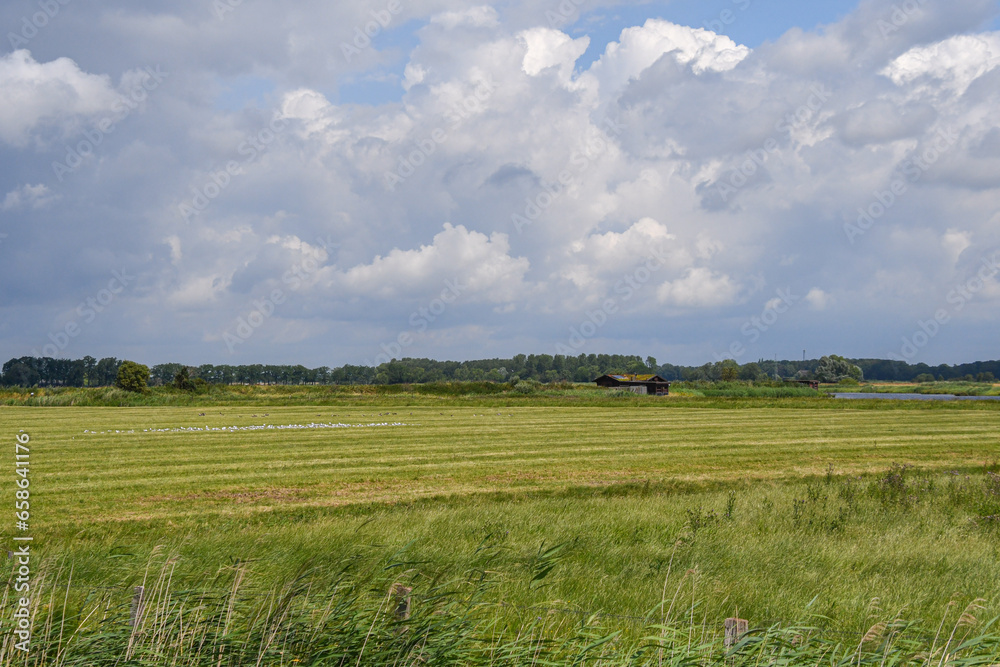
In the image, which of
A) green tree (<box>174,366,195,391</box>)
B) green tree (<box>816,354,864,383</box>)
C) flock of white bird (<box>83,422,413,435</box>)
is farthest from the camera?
green tree (<box>816,354,864,383</box>)

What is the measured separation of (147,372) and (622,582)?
90970mm

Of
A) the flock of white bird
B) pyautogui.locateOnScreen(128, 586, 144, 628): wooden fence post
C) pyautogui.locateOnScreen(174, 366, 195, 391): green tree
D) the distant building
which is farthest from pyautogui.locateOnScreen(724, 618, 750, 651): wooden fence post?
the distant building

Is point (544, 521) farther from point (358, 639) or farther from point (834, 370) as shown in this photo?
point (834, 370)

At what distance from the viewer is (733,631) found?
17.1 ft

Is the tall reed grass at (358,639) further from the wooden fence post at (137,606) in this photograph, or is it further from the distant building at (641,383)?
the distant building at (641,383)

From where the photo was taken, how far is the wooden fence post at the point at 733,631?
498 cm

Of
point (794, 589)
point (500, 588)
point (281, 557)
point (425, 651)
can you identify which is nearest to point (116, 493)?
point (281, 557)

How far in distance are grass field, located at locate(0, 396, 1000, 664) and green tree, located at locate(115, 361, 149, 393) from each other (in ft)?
190

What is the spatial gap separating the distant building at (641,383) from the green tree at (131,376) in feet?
195

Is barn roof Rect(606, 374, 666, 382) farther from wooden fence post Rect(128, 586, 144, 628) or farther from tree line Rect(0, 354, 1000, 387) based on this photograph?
wooden fence post Rect(128, 586, 144, 628)

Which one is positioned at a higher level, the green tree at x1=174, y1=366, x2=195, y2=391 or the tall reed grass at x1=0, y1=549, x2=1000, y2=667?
the green tree at x1=174, y1=366, x2=195, y2=391

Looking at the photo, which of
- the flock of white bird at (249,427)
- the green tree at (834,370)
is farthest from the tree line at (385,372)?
the flock of white bird at (249,427)

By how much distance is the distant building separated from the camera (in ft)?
318

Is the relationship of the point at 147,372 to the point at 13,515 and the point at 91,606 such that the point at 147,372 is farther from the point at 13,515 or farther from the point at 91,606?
the point at 91,606
